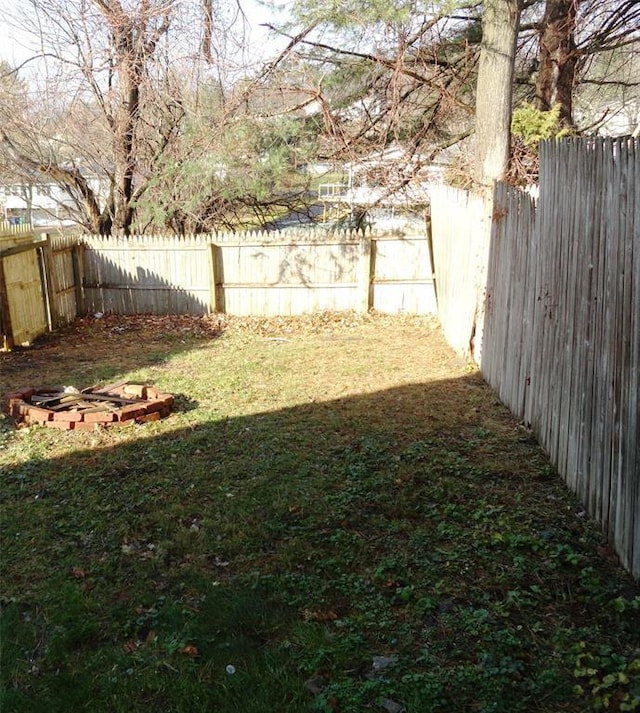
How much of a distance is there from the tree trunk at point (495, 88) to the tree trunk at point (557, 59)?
62.4 inches

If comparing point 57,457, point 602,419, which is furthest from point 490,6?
point 57,457

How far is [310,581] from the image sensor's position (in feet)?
10.9

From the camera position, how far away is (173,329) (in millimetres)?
11172

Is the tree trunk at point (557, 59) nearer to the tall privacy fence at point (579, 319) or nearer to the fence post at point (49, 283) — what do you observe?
the tall privacy fence at point (579, 319)

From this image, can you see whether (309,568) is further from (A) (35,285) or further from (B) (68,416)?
(A) (35,285)

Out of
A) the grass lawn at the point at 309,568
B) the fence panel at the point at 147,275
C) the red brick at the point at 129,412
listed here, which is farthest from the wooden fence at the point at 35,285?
Result: the red brick at the point at 129,412

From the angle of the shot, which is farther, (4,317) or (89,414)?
(4,317)

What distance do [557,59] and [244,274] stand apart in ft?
20.4

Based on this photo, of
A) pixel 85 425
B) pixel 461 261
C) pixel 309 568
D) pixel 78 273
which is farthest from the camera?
pixel 78 273

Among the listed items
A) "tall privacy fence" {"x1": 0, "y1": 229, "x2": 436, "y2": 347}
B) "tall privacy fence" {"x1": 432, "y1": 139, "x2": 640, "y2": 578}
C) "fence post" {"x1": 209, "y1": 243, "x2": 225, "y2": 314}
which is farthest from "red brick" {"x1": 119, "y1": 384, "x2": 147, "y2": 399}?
"fence post" {"x1": 209, "y1": 243, "x2": 225, "y2": 314}

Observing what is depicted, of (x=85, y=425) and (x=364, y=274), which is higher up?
(x=364, y=274)

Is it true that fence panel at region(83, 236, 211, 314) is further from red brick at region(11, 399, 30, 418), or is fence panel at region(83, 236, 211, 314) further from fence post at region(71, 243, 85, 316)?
red brick at region(11, 399, 30, 418)

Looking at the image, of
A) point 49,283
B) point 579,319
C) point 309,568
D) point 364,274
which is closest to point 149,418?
point 309,568

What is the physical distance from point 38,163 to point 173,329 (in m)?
4.44
